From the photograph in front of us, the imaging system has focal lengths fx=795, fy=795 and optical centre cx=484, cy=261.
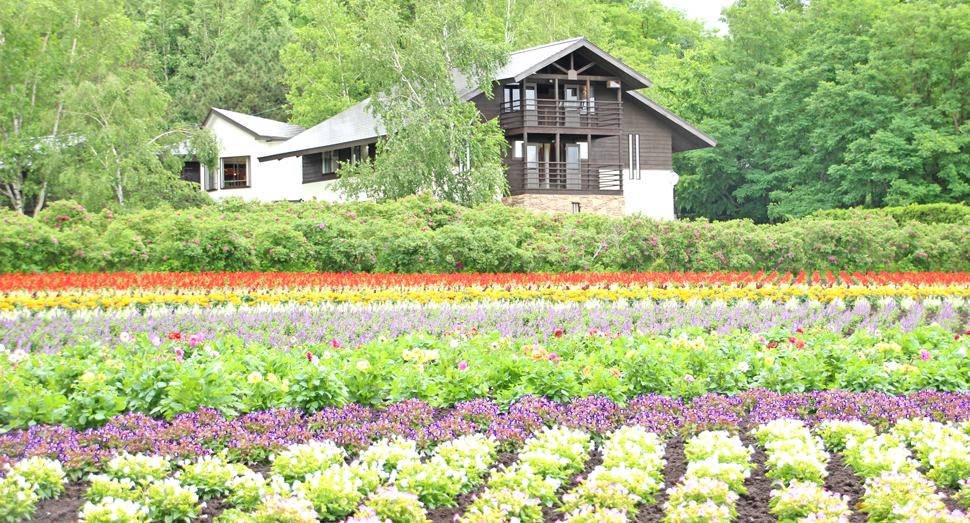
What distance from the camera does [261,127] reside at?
123 feet

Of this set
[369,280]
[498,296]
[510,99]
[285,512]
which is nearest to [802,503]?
[285,512]

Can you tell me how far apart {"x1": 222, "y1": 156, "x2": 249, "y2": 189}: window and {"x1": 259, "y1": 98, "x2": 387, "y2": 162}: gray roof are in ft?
16.7

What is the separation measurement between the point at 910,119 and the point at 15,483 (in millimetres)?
37054

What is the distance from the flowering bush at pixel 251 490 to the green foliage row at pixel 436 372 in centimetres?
89

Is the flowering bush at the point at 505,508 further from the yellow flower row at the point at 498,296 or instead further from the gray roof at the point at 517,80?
the gray roof at the point at 517,80

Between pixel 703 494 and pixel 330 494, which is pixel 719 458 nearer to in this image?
pixel 703 494

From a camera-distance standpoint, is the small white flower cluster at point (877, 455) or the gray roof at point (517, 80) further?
the gray roof at point (517, 80)

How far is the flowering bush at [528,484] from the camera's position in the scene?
3.94 meters

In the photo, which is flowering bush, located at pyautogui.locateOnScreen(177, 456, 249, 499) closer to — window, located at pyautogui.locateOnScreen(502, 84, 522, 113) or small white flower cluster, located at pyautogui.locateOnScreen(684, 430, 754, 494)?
small white flower cluster, located at pyautogui.locateOnScreen(684, 430, 754, 494)

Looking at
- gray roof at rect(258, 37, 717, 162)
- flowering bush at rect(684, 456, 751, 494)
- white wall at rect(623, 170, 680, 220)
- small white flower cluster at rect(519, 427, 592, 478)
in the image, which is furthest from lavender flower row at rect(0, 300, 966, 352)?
white wall at rect(623, 170, 680, 220)

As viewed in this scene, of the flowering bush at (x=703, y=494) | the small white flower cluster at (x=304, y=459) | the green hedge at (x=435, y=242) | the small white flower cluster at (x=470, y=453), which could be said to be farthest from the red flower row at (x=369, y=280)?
the flowering bush at (x=703, y=494)

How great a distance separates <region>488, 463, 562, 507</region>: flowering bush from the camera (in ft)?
12.9

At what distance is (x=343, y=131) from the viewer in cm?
3114

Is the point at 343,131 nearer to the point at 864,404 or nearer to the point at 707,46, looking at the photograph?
the point at 707,46
